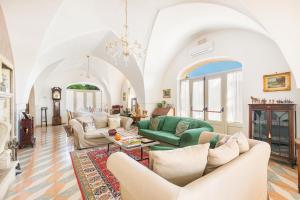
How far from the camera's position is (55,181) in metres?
2.59

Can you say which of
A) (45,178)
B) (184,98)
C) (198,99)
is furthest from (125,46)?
(184,98)

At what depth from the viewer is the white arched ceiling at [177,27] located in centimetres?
354

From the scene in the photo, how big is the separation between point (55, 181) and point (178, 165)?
2381 millimetres

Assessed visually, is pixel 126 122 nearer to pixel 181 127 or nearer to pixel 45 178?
pixel 181 127

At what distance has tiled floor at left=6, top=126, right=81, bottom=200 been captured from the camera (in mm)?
2230

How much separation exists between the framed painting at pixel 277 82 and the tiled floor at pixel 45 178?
4.36 metres

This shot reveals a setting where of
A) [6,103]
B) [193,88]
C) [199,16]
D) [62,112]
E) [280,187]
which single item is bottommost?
[280,187]

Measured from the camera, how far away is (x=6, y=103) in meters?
3.17

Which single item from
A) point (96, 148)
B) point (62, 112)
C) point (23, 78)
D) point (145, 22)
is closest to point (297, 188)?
point (96, 148)

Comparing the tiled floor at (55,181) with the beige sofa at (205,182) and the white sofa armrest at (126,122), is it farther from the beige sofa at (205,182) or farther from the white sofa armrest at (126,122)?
the white sofa armrest at (126,122)

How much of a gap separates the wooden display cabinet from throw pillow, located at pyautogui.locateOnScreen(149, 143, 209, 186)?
2.85 m

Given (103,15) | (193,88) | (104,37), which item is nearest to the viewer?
(103,15)

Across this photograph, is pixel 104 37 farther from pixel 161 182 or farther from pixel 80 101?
Result: pixel 80 101

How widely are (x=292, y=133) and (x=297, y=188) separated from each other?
1123 millimetres
